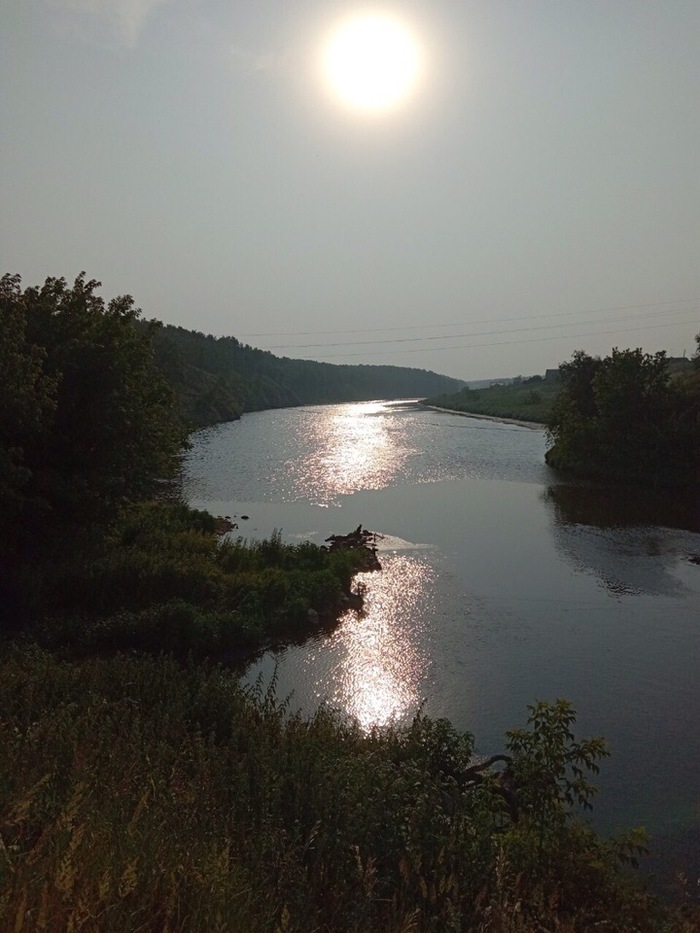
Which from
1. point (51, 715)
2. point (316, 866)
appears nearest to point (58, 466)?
point (51, 715)

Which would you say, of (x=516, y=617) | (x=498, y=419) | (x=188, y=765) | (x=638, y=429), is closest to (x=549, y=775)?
(x=188, y=765)

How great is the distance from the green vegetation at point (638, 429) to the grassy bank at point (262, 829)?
118 feet

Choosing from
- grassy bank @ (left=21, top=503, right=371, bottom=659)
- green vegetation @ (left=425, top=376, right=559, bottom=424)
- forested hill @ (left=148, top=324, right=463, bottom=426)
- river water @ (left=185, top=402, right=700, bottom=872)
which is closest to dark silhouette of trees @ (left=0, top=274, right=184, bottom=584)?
grassy bank @ (left=21, top=503, right=371, bottom=659)

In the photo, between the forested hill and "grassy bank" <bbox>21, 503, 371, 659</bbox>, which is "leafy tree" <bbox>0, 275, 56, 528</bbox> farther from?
the forested hill

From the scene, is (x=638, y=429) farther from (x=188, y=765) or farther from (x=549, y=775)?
(x=188, y=765)

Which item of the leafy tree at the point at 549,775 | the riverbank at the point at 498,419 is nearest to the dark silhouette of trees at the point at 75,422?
the leafy tree at the point at 549,775

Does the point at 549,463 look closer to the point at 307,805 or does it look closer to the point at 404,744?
the point at 404,744

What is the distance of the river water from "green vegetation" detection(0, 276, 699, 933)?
1.43 m

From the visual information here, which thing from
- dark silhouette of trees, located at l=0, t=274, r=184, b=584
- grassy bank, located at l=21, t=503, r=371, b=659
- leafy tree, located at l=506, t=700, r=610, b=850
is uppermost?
dark silhouette of trees, located at l=0, t=274, r=184, b=584

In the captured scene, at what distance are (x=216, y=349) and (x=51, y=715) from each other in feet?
534

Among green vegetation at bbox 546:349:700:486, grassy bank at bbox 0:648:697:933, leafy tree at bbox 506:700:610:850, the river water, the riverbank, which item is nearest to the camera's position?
grassy bank at bbox 0:648:697:933

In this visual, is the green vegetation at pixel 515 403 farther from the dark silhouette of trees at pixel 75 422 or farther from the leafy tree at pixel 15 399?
the leafy tree at pixel 15 399

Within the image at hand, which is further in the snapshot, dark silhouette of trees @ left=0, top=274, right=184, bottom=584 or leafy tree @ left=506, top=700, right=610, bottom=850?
dark silhouette of trees @ left=0, top=274, right=184, bottom=584

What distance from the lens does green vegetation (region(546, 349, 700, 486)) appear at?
40469mm
